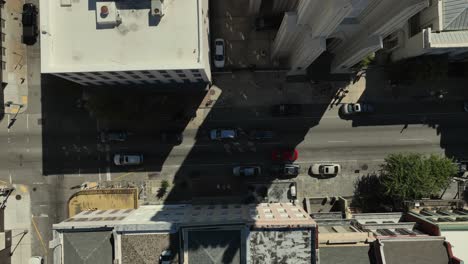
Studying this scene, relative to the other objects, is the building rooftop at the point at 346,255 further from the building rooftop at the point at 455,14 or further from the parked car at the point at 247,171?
the building rooftop at the point at 455,14

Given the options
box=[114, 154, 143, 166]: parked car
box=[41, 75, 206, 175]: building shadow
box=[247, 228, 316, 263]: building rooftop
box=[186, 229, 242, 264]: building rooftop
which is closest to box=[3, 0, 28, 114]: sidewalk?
box=[41, 75, 206, 175]: building shadow

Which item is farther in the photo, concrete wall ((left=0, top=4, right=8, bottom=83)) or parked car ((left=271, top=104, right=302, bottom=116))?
parked car ((left=271, top=104, right=302, bottom=116))

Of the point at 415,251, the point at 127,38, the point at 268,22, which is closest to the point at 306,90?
the point at 268,22

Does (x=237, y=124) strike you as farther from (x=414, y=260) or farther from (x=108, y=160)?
(x=414, y=260)

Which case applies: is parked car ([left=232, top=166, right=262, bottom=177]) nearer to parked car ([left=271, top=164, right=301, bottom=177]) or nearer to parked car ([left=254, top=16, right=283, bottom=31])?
parked car ([left=271, top=164, right=301, bottom=177])

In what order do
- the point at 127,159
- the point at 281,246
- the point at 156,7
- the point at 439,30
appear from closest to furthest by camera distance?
the point at 156,7 < the point at 281,246 < the point at 439,30 < the point at 127,159

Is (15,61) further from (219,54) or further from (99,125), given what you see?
(219,54)

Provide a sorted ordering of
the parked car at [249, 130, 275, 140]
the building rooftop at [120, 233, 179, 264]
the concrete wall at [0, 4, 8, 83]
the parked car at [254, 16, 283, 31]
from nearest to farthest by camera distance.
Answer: the building rooftop at [120, 233, 179, 264] < the parked car at [254, 16, 283, 31] < the concrete wall at [0, 4, 8, 83] < the parked car at [249, 130, 275, 140]
